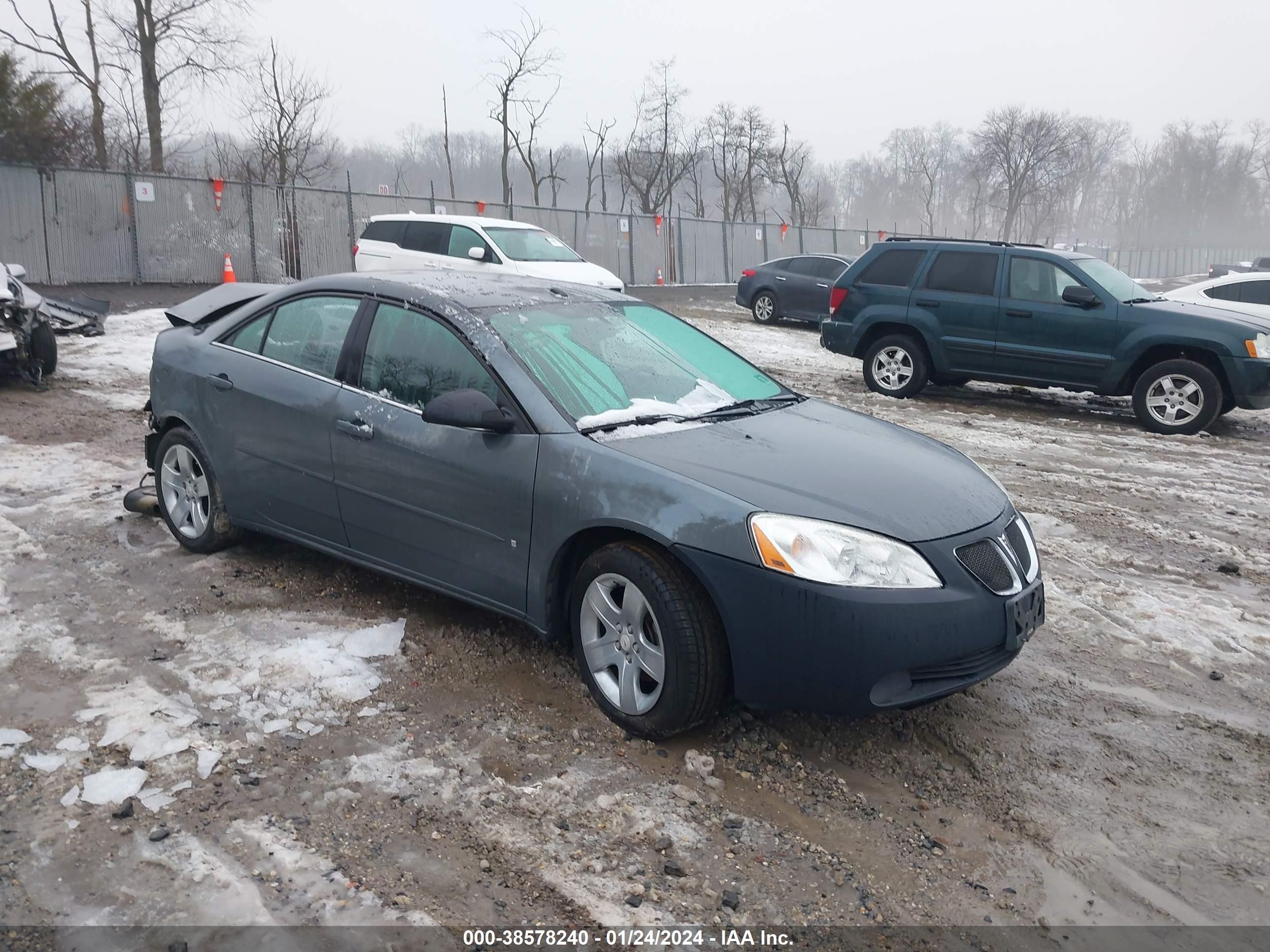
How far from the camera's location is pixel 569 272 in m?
15.3

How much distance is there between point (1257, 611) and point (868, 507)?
287 cm

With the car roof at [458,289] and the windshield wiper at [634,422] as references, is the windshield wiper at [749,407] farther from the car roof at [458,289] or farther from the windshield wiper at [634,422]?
the car roof at [458,289]

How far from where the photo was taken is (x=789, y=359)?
14883mm

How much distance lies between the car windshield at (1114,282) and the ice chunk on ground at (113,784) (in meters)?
9.83

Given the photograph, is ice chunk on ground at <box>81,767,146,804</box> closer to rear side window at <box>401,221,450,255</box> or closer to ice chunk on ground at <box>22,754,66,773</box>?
ice chunk on ground at <box>22,754,66,773</box>

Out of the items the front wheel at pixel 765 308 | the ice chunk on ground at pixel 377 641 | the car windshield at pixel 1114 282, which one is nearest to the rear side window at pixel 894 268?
the car windshield at pixel 1114 282

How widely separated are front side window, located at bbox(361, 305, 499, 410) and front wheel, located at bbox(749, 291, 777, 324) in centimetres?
1642

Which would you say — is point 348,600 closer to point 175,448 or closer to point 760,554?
point 175,448

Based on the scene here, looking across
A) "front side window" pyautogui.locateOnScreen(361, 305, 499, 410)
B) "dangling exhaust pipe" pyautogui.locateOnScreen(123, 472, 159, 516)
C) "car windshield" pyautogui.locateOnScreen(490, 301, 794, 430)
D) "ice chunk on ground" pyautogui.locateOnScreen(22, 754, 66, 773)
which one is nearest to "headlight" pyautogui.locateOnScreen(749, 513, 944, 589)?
"car windshield" pyautogui.locateOnScreen(490, 301, 794, 430)

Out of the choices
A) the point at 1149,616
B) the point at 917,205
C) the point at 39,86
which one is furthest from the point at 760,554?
the point at 917,205

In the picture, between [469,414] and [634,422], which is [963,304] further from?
[469,414]

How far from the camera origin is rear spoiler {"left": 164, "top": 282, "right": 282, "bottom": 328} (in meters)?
5.43

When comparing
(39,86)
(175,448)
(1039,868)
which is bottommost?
(1039,868)

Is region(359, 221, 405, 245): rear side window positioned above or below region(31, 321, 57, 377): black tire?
above
